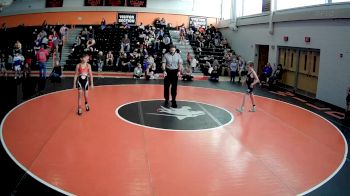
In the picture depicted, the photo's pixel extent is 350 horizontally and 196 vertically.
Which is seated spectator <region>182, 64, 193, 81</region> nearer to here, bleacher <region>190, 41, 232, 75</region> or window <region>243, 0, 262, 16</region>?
bleacher <region>190, 41, 232, 75</region>

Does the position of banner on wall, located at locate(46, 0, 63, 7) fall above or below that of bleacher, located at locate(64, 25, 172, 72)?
above

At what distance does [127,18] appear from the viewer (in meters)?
27.8

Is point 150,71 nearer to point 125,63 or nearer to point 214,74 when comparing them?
point 125,63

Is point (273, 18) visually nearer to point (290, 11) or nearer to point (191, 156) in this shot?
point (290, 11)

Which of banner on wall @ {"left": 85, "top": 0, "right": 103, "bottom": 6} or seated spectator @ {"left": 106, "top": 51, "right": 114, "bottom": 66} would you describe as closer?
seated spectator @ {"left": 106, "top": 51, "right": 114, "bottom": 66}

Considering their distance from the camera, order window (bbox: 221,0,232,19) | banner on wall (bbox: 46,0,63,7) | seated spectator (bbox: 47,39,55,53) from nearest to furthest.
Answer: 1. seated spectator (bbox: 47,39,55,53)
2. window (bbox: 221,0,232,19)
3. banner on wall (bbox: 46,0,63,7)

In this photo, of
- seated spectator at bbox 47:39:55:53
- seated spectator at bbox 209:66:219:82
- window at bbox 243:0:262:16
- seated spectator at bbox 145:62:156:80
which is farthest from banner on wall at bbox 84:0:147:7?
seated spectator at bbox 209:66:219:82

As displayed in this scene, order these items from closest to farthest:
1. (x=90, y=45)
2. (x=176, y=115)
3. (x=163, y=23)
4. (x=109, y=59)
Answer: (x=176, y=115), (x=109, y=59), (x=90, y=45), (x=163, y=23)

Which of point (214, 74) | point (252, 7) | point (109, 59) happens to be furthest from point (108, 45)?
point (252, 7)

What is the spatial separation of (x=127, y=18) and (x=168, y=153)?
23.3 metres

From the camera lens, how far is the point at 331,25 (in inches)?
496

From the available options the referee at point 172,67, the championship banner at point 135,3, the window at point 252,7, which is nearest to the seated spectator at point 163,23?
the championship banner at point 135,3

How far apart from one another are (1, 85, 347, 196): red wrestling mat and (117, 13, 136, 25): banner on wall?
18942 mm

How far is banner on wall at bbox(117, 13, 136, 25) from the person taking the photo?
91.1 feet
